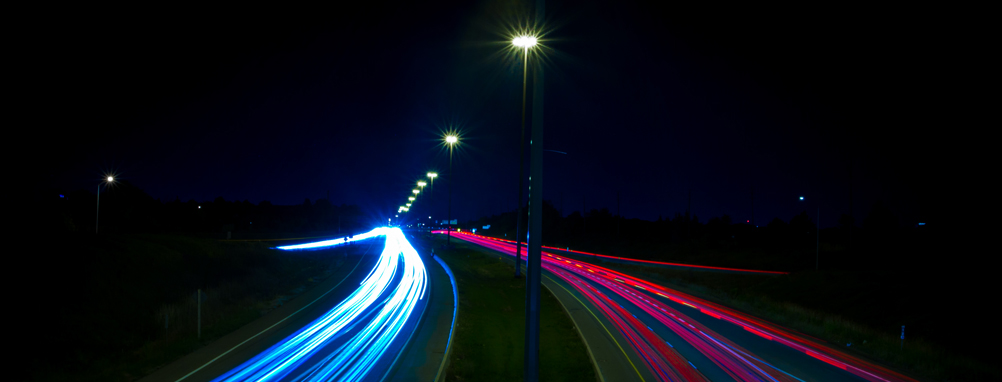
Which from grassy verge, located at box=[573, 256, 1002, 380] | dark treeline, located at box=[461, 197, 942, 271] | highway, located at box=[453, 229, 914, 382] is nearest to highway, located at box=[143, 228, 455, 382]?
highway, located at box=[453, 229, 914, 382]

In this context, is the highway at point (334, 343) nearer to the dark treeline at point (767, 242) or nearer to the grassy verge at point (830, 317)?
the grassy verge at point (830, 317)

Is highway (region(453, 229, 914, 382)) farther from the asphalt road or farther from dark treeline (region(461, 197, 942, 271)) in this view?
dark treeline (region(461, 197, 942, 271))

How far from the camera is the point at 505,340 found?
14352mm

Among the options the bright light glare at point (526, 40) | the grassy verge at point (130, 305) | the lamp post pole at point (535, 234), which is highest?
the bright light glare at point (526, 40)

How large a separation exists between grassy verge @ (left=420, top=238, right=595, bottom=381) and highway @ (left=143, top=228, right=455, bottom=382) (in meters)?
0.61

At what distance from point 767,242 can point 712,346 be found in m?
55.6

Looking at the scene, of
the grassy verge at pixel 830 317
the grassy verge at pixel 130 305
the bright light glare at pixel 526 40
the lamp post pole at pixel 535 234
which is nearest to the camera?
the lamp post pole at pixel 535 234

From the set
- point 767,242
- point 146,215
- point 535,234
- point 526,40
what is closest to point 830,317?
point 535,234

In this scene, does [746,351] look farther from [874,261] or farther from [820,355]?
[874,261]

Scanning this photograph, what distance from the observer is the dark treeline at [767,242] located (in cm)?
4528

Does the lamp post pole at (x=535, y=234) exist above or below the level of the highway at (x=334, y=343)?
above

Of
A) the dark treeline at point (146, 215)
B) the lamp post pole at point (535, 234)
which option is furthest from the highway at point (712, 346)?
the dark treeline at point (146, 215)

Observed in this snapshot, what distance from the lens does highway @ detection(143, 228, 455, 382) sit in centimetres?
1073

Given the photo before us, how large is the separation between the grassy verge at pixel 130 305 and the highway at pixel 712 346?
12044 mm
